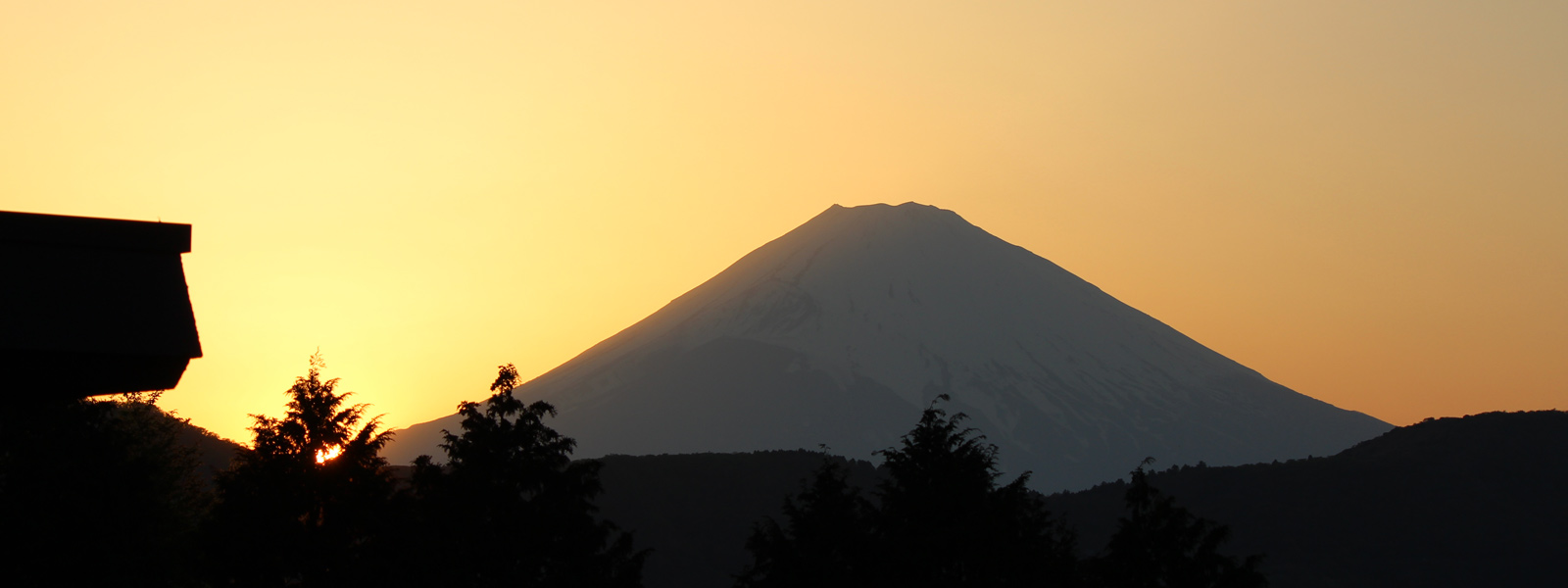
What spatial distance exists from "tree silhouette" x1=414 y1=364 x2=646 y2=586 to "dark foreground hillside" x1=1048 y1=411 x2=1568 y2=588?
43266 millimetres

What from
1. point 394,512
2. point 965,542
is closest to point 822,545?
point 965,542

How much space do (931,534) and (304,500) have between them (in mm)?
11342

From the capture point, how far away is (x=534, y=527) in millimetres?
22969

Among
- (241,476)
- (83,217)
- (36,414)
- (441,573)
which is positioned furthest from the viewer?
(441,573)

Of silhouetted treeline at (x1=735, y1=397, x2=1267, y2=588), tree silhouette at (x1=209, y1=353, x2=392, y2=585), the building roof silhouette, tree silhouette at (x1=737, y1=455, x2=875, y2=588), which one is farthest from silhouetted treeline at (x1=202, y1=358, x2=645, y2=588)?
the building roof silhouette

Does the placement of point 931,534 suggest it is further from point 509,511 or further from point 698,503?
point 698,503

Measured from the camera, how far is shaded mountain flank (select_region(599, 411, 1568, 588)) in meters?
65.8

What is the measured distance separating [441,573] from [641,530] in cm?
5301

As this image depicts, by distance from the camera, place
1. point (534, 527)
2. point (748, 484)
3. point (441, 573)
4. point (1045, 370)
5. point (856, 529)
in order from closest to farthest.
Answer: point (441, 573)
point (534, 527)
point (856, 529)
point (748, 484)
point (1045, 370)

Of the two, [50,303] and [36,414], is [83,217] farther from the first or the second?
[36,414]

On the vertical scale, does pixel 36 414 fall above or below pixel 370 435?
above

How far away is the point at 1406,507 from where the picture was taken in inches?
2832

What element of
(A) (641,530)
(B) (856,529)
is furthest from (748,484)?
(B) (856,529)

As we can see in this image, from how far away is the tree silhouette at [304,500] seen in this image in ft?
63.9
